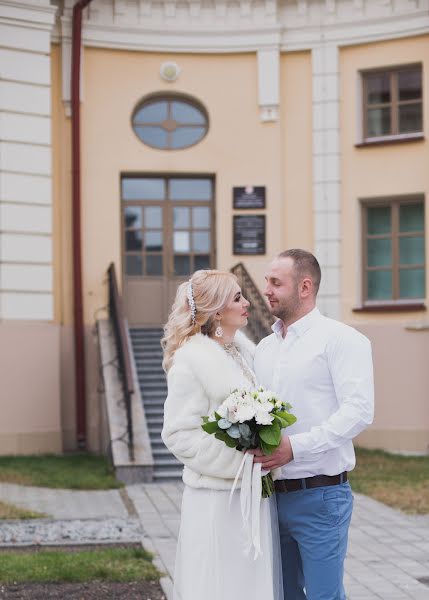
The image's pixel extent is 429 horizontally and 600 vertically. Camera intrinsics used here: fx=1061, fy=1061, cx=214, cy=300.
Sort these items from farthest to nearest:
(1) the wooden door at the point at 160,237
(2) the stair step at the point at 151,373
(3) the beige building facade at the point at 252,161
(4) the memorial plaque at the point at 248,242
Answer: (1) the wooden door at the point at 160,237 → (4) the memorial plaque at the point at 248,242 → (3) the beige building facade at the point at 252,161 → (2) the stair step at the point at 151,373

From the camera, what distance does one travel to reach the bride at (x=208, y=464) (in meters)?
4.45

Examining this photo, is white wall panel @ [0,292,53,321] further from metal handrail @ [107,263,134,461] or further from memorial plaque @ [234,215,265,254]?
memorial plaque @ [234,215,265,254]

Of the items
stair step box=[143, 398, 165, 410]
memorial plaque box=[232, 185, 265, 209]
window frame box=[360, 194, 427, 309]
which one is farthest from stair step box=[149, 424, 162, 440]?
memorial plaque box=[232, 185, 265, 209]

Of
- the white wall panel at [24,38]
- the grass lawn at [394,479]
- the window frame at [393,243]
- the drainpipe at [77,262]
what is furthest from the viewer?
the window frame at [393,243]

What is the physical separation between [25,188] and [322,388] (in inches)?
454

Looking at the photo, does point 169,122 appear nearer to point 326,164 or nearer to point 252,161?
point 252,161

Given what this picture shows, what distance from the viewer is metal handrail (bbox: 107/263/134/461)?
1332 cm

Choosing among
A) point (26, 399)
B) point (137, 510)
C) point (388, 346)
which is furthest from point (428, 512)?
point (26, 399)

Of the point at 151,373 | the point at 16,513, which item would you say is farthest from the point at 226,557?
the point at 151,373

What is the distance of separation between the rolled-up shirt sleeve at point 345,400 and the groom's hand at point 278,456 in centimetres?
2

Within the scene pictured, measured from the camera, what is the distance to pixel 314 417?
4.50m

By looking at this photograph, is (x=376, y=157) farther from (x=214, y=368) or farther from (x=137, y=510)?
(x=214, y=368)

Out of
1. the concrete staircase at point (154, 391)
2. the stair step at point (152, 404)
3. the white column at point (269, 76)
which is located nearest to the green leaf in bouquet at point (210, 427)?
the concrete staircase at point (154, 391)

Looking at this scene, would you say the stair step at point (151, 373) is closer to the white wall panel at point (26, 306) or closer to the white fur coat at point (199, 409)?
the white wall panel at point (26, 306)
